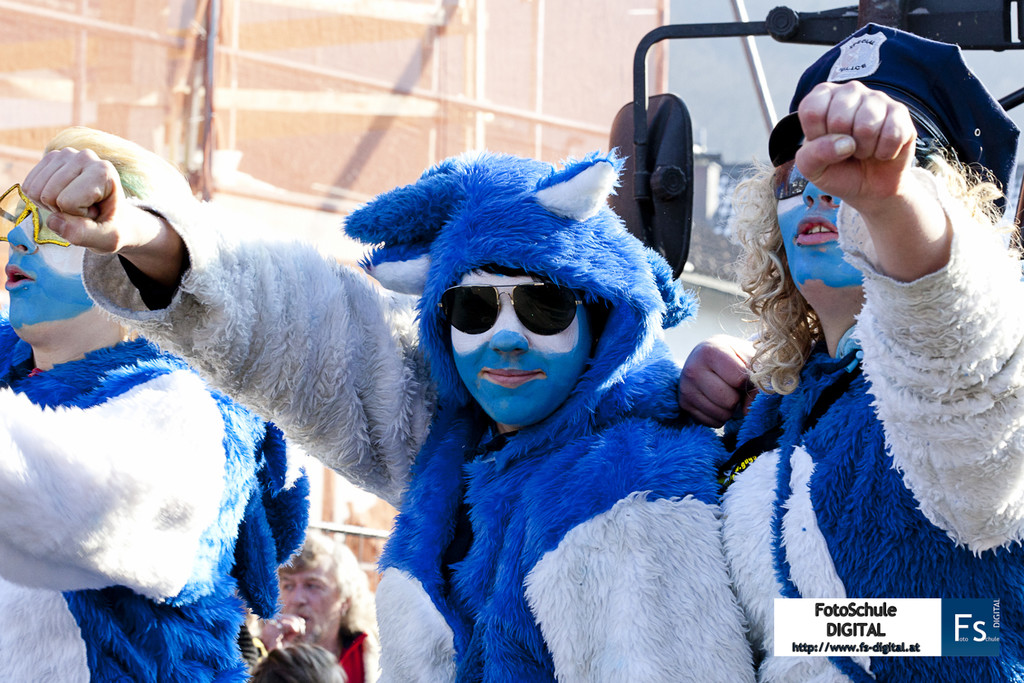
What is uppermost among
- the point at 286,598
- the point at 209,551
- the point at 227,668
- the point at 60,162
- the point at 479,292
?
the point at 60,162

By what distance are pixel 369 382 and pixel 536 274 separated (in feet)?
1.37

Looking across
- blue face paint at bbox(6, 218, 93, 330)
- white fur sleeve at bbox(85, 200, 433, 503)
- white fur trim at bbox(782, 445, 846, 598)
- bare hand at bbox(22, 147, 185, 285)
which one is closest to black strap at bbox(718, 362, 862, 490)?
white fur trim at bbox(782, 445, 846, 598)

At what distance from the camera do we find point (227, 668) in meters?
2.31

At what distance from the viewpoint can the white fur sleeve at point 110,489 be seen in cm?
197

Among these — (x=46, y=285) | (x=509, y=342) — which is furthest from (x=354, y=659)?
(x=509, y=342)

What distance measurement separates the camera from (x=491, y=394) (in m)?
1.94

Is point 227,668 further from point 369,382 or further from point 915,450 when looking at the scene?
point 915,450

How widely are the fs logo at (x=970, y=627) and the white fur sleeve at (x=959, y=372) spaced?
11 cm

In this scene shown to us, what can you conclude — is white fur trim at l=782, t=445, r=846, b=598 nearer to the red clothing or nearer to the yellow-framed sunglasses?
the yellow-framed sunglasses

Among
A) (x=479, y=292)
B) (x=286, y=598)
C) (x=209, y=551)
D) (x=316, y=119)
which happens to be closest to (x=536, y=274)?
(x=479, y=292)

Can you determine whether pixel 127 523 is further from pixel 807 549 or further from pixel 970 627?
pixel 970 627

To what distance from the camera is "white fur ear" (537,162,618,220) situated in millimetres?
1907

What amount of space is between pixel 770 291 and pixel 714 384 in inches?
7.3

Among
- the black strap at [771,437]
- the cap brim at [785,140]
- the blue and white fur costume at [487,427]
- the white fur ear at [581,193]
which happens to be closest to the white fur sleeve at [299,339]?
the blue and white fur costume at [487,427]
